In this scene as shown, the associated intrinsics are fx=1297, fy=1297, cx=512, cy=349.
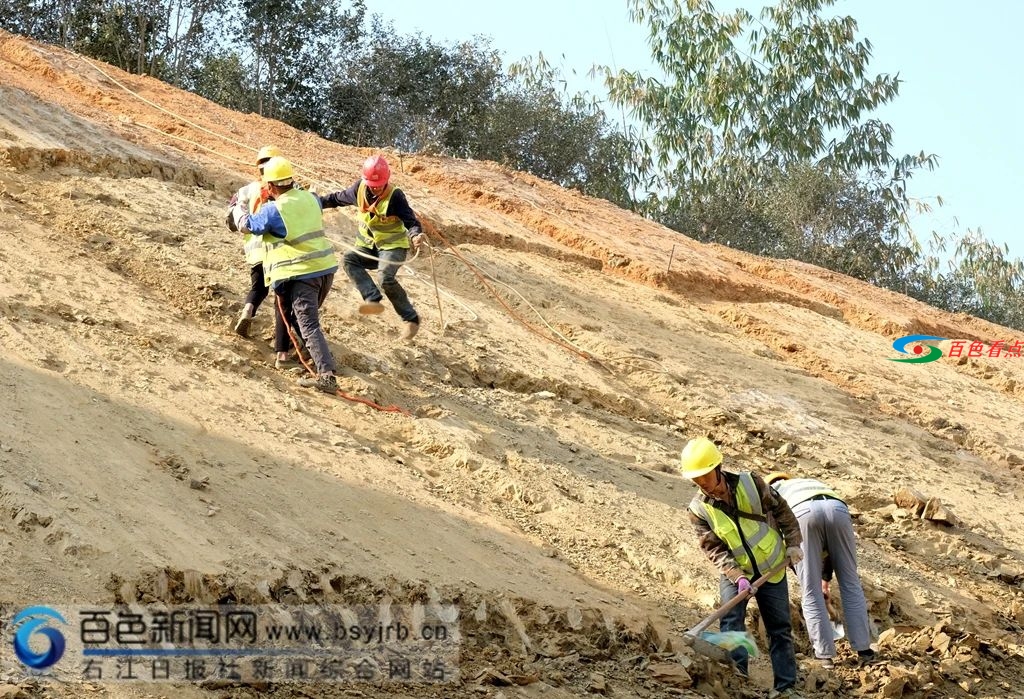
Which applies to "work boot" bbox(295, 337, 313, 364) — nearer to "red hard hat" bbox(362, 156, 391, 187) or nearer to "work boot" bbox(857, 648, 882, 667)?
"red hard hat" bbox(362, 156, 391, 187)

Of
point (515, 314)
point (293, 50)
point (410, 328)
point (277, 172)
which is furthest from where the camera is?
point (293, 50)

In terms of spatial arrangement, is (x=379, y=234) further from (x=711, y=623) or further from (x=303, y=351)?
(x=711, y=623)

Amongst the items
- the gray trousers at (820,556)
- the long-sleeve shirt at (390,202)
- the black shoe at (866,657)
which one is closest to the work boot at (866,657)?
the black shoe at (866,657)

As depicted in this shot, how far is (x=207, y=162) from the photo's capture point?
12.8m

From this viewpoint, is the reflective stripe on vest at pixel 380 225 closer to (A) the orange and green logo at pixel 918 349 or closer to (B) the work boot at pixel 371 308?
(B) the work boot at pixel 371 308

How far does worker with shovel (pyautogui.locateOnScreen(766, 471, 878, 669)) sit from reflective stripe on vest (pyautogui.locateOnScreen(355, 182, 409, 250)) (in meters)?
3.58

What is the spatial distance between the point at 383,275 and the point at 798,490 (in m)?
3.61

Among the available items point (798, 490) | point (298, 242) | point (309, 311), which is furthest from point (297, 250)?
point (798, 490)

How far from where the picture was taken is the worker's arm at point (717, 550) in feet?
23.3

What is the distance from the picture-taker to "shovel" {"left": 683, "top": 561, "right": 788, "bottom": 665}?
7074 millimetres

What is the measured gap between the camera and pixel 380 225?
9703 mm

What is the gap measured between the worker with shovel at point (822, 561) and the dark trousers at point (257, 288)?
403cm

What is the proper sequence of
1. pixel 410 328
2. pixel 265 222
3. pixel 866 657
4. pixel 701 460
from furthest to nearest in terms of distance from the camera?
pixel 410 328 → pixel 265 222 → pixel 866 657 → pixel 701 460

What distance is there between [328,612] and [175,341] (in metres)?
3.26
